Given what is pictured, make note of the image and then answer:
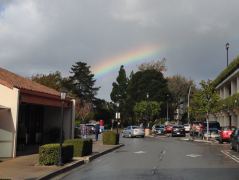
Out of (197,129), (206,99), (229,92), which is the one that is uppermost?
(229,92)

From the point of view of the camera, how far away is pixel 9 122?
74.7ft

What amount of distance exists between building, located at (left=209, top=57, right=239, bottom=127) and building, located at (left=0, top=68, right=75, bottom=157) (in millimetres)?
22515

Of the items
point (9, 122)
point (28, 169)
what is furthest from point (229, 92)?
point (28, 169)

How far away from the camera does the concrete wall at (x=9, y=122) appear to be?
22.5m

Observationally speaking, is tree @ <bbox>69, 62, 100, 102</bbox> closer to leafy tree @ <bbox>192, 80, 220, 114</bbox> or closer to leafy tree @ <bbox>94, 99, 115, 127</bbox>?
leafy tree @ <bbox>94, 99, 115, 127</bbox>

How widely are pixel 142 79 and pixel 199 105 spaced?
56.8 metres

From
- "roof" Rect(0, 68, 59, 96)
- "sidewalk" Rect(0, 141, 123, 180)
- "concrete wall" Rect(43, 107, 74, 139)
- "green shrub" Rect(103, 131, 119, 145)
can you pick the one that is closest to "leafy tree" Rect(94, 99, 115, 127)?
"green shrub" Rect(103, 131, 119, 145)

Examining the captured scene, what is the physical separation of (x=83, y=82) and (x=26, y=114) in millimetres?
85637

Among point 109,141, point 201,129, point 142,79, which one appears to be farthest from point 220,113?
point 142,79

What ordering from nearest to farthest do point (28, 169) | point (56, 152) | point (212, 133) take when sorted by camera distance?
point (28, 169)
point (56, 152)
point (212, 133)

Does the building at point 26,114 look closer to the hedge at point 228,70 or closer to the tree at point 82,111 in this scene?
the hedge at point 228,70

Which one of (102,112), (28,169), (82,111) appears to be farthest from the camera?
(102,112)

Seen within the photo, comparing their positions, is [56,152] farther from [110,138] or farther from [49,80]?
[49,80]

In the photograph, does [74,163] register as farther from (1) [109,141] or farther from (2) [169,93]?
(2) [169,93]
